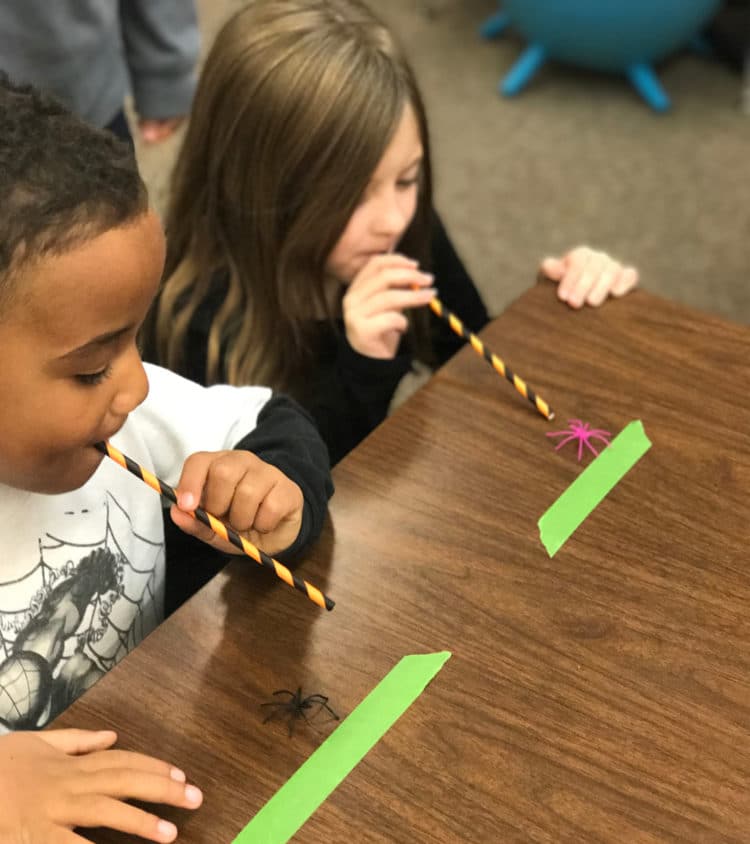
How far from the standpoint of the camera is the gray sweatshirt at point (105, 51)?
3.80ft

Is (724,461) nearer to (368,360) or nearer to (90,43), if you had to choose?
(368,360)

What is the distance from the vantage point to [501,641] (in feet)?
2.04

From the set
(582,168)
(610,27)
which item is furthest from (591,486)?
(610,27)

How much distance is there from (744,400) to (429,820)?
44 cm

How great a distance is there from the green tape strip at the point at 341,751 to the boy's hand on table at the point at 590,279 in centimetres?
42

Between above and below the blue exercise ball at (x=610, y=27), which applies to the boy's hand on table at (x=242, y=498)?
above

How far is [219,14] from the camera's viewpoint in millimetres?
2826

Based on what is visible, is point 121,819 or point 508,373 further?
point 508,373

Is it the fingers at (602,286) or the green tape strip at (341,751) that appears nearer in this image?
the green tape strip at (341,751)

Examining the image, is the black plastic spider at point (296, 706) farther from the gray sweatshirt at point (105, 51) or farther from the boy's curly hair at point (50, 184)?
the gray sweatshirt at point (105, 51)

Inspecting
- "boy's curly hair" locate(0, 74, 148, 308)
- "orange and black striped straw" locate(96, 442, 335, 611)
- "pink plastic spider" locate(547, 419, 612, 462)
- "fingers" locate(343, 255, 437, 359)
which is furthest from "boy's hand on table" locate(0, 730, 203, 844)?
"fingers" locate(343, 255, 437, 359)

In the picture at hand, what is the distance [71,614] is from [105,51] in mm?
818

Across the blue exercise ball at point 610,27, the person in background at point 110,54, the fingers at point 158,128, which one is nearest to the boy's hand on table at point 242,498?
the person in background at point 110,54

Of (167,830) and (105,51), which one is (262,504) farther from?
(105,51)
